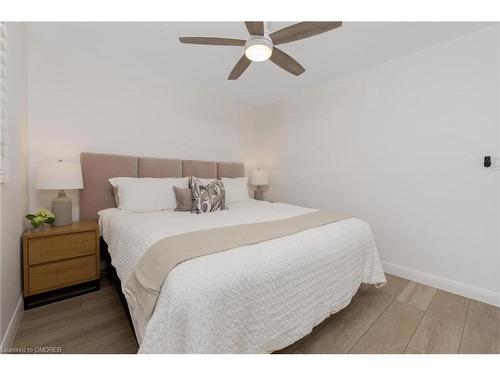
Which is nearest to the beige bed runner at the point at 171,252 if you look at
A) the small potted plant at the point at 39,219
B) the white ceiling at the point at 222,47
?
the small potted plant at the point at 39,219

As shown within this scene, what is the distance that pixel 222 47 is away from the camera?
215cm

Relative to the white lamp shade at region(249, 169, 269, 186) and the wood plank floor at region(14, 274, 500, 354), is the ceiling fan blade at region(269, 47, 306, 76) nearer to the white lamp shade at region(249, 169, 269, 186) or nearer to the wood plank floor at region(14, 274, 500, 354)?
the white lamp shade at region(249, 169, 269, 186)

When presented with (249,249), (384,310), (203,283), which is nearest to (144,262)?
(203,283)

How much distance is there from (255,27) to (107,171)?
2.05m

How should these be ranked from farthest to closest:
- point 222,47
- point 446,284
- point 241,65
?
1. point 222,47
2. point 446,284
3. point 241,65

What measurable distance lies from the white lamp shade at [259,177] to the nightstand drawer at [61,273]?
7.77ft

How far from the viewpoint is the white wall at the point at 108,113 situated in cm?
210

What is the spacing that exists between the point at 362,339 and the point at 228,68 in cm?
286

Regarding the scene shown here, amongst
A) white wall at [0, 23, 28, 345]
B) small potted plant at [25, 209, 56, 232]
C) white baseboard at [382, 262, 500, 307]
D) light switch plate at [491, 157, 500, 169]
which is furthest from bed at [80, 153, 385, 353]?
light switch plate at [491, 157, 500, 169]

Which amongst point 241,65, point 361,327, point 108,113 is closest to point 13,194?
point 108,113

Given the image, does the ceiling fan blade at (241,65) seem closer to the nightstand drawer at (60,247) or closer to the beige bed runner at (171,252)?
the beige bed runner at (171,252)

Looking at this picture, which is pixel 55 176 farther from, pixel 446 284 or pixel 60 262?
pixel 446 284

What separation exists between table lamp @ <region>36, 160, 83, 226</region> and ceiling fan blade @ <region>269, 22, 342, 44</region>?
202 cm
